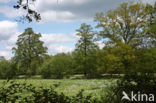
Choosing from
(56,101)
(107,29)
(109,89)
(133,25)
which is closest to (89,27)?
(107,29)

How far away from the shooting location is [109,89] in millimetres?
4555

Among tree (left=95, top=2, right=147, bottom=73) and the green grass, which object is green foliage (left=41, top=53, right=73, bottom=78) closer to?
tree (left=95, top=2, right=147, bottom=73)

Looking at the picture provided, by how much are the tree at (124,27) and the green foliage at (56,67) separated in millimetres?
14563

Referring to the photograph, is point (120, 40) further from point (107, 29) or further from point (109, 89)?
point (109, 89)

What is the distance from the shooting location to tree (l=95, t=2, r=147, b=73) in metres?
23.9

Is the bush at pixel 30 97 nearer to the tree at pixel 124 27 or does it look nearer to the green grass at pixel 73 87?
the green grass at pixel 73 87

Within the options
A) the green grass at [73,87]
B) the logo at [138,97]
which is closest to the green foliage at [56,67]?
the green grass at [73,87]

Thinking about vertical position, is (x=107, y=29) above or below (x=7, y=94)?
above

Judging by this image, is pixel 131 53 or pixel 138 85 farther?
pixel 131 53

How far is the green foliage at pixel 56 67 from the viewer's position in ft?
126

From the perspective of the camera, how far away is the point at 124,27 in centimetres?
2573

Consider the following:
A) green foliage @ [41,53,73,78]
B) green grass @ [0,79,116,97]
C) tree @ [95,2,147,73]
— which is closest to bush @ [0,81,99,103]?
green grass @ [0,79,116,97]

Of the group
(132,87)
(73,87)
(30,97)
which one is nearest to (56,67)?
(73,87)

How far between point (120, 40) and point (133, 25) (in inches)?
111
